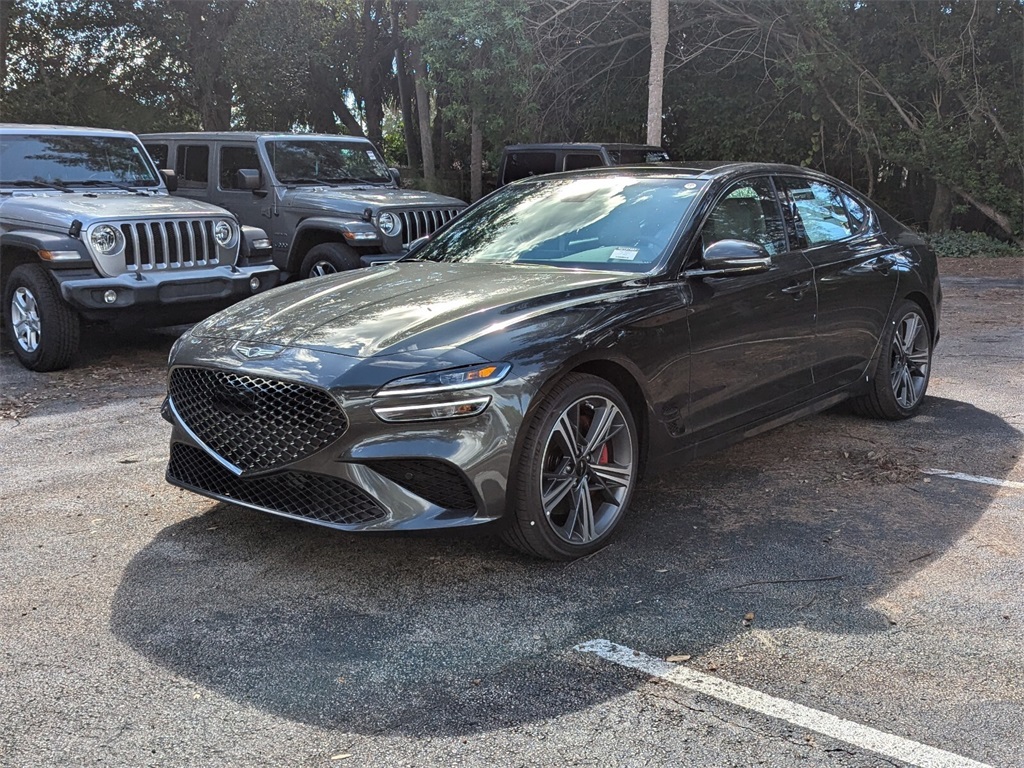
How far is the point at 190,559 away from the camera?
14.2 ft

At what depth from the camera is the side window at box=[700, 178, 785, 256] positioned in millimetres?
5148

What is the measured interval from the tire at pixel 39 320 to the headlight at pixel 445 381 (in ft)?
17.8

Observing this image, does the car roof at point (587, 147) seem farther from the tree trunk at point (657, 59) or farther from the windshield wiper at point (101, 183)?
the windshield wiper at point (101, 183)

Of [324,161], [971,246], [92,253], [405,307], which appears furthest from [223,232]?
[971,246]

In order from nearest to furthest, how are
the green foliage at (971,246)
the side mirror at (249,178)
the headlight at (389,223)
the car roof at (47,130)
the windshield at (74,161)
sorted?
the windshield at (74,161) < the car roof at (47,130) < the headlight at (389,223) < the side mirror at (249,178) < the green foliage at (971,246)

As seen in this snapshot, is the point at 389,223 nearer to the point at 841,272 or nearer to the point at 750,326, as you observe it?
the point at 841,272

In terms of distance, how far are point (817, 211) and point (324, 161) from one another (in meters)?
6.92

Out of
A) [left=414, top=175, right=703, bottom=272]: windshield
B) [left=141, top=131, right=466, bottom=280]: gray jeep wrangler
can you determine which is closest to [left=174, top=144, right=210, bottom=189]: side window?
[left=141, top=131, right=466, bottom=280]: gray jeep wrangler

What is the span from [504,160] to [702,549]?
1204cm

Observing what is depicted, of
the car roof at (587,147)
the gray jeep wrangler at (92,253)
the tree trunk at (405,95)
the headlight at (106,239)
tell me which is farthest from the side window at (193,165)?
the tree trunk at (405,95)

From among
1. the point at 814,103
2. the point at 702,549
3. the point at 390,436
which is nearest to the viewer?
the point at 390,436

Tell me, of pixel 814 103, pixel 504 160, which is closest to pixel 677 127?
pixel 814 103

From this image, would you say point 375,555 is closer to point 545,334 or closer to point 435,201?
point 545,334

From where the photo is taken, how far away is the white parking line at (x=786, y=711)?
2.86 m
